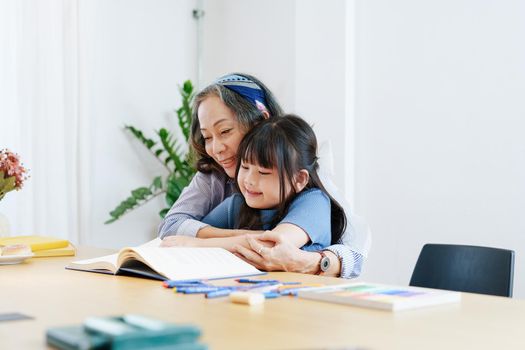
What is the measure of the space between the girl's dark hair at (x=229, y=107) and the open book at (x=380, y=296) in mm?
974

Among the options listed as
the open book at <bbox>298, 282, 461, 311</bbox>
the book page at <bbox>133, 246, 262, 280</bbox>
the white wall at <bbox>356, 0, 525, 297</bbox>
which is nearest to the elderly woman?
the book page at <bbox>133, 246, 262, 280</bbox>

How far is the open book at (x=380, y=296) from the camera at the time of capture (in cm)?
115

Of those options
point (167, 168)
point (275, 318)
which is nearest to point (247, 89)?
point (275, 318)

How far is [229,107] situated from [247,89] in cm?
10

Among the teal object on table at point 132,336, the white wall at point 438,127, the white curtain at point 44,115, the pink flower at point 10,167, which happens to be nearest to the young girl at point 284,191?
the pink flower at point 10,167

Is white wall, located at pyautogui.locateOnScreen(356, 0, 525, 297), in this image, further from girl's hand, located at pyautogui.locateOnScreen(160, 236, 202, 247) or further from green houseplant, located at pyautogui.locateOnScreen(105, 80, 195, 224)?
girl's hand, located at pyautogui.locateOnScreen(160, 236, 202, 247)

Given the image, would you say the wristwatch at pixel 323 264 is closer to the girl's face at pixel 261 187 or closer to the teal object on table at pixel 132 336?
the girl's face at pixel 261 187

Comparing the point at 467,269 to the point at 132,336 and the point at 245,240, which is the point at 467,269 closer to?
the point at 245,240

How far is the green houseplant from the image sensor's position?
402 cm

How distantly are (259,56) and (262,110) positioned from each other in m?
2.15

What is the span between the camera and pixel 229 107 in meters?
2.22

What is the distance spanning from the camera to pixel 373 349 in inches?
34.3

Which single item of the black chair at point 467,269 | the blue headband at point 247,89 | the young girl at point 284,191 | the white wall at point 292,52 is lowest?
the black chair at point 467,269

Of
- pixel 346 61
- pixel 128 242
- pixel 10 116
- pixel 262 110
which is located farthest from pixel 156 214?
pixel 262 110
